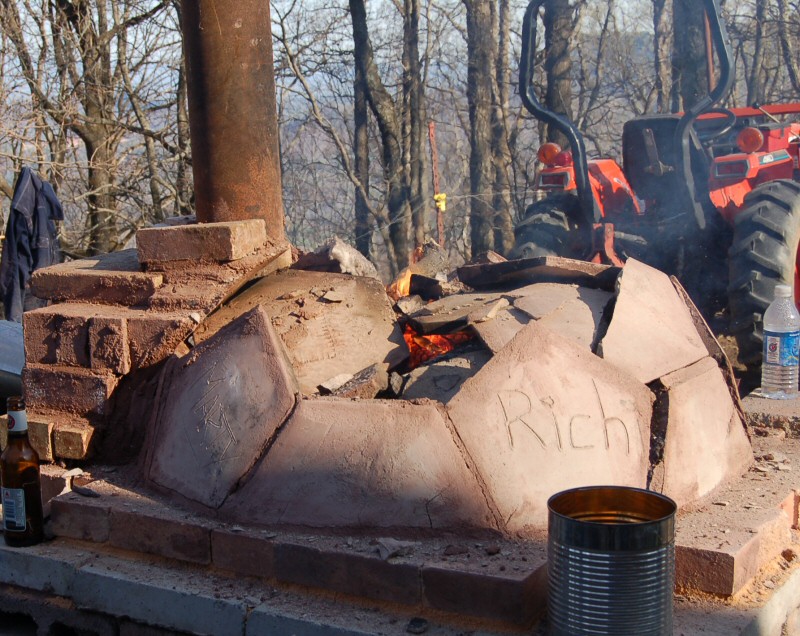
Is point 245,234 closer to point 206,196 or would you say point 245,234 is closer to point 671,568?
point 206,196

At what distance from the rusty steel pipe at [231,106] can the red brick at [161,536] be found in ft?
5.06

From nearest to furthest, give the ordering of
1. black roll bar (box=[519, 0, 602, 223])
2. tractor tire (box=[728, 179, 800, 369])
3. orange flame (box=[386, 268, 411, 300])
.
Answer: orange flame (box=[386, 268, 411, 300]) → tractor tire (box=[728, 179, 800, 369]) → black roll bar (box=[519, 0, 602, 223])

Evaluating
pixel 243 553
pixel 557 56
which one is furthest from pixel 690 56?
pixel 243 553

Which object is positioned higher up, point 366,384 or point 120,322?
point 120,322

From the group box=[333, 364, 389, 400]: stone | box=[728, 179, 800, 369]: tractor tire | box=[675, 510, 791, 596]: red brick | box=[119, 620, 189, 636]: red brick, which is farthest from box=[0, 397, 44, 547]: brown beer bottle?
box=[728, 179, 800, 369]: tractor tire

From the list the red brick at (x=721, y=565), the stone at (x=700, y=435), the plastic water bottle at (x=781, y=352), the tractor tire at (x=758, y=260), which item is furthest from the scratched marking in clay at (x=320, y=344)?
the tractor tire at (x=758, y=260)

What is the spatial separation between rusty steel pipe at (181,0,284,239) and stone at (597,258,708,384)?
166cm

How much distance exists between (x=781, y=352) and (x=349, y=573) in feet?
9.20

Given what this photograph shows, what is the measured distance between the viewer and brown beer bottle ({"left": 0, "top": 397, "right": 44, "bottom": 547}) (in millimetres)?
3221

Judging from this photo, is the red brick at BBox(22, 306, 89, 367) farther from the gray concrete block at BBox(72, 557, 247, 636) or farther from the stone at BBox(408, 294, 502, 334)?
the stone at BBox(408, 294, 502, 334)

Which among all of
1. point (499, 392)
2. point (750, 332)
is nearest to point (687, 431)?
point (499, 392)

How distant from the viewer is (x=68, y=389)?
3822 mm

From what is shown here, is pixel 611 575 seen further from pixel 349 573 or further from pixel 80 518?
pixel 80 518

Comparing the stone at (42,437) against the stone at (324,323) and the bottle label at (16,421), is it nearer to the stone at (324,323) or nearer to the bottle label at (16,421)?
the bottle label at (16,421)
